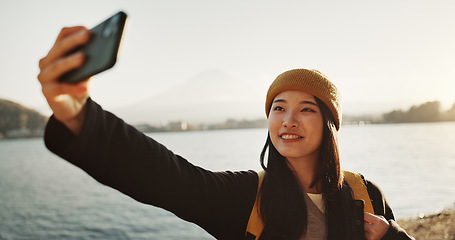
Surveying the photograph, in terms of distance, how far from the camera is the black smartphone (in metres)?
1.01

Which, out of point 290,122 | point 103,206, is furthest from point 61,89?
point 103,206

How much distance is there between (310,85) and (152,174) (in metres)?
1.54

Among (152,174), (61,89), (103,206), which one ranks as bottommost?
(103,206)

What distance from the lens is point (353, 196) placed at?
2719 millimetres

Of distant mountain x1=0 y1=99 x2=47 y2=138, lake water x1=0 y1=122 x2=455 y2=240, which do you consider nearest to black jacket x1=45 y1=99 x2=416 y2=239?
lake water x1=0 y1=122 x2=455 y2=240

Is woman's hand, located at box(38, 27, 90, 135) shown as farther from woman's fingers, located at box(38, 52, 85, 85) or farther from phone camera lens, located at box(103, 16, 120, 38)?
phone camera lens, located at box(103, 16, 120, 38)

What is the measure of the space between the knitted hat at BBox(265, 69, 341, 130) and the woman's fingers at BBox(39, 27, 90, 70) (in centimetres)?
180

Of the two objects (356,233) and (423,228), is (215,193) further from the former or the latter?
(423,228)

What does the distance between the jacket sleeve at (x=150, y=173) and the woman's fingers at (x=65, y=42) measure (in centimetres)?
22

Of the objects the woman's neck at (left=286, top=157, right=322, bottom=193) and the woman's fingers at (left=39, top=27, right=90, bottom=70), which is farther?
the woman's neck at (left=286, top=157, right=322, bottom=193)

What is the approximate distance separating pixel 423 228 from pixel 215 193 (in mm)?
12817

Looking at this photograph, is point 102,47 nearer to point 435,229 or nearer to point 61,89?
point 61,89

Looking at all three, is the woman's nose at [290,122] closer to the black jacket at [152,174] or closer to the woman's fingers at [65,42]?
the black jacket at [152,174]

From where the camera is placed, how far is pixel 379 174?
4631 cm
